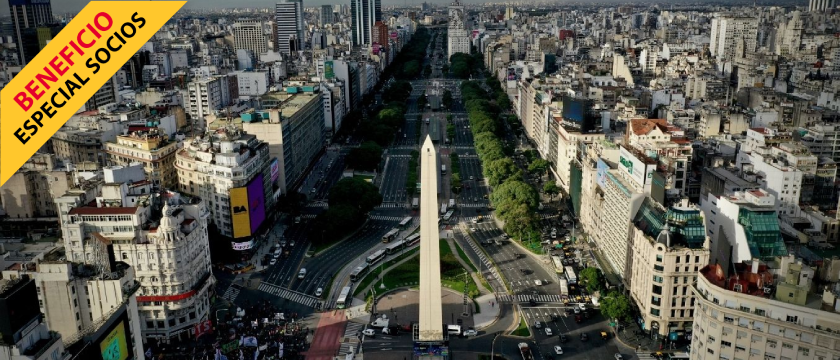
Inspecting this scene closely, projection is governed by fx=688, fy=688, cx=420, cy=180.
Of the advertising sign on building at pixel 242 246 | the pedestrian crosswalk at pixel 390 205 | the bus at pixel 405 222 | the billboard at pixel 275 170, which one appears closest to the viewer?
the advertising sign on building at pixel 242 246

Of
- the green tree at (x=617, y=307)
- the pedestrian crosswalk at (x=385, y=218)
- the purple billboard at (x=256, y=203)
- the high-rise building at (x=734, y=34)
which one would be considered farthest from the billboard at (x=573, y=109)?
the high-rise building at (x=734, y=34)

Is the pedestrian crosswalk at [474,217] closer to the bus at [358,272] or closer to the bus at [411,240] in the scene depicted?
the bus at [411,240]

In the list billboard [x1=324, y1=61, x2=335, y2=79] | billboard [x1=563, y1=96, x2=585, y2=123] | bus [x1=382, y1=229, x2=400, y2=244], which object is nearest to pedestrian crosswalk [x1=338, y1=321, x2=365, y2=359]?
bus [x1=382, y1=229, x2=400, y2=244]

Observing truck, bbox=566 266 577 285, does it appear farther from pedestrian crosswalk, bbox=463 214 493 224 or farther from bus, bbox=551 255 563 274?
pedestrian crosswalk, bbox=463 214 493 224

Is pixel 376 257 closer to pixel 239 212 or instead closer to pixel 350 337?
pixel 239 212

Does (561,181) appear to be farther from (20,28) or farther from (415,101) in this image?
(20,28)

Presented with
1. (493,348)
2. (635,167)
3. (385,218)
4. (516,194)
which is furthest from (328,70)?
(493,348)
